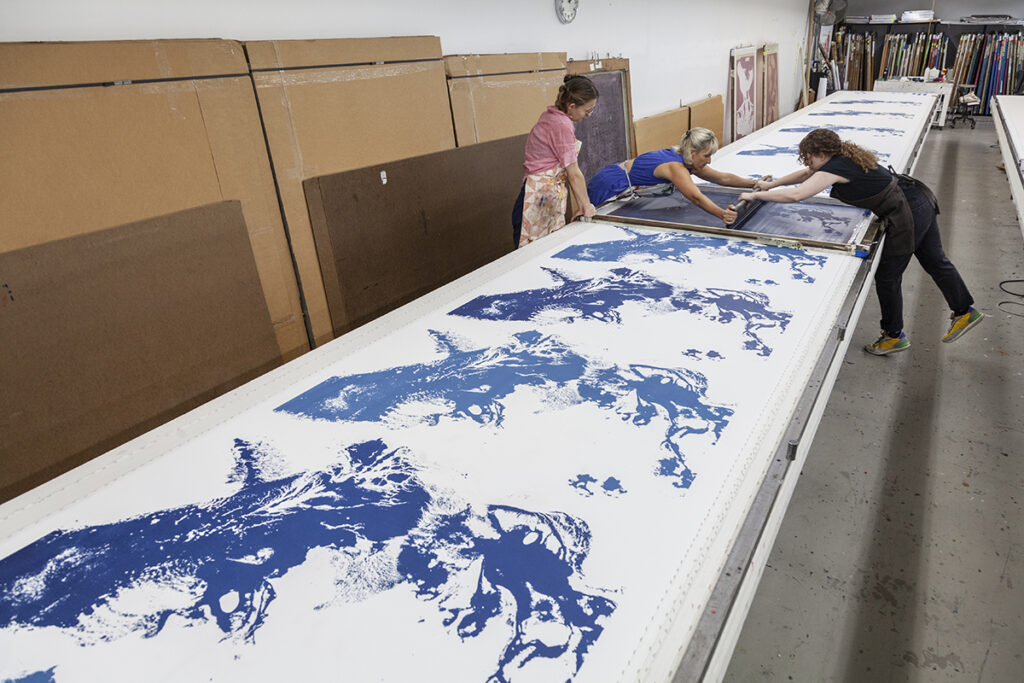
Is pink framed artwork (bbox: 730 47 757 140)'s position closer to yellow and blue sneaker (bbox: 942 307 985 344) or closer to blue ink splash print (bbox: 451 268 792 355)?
yellow and blue sneaker (bbox: 942 307 985 344)

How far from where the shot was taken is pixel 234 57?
7.41ft

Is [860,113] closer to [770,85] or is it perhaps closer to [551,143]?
[770,85]

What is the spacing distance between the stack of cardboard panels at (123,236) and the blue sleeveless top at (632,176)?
1611mm

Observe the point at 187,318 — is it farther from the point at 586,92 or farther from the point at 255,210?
the point at 586,92

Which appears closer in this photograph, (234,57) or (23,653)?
(23,653)

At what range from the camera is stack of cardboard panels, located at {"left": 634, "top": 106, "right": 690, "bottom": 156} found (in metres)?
4.96

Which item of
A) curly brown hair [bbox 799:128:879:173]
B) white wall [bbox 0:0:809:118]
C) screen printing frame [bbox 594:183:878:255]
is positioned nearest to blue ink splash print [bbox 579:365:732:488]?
screen printing frame [bbox 594:183:878:255]

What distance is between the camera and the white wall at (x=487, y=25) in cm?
198

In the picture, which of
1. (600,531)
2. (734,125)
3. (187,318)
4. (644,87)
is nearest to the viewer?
(600,531)

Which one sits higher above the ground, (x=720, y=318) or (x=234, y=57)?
(x=234, y=57)

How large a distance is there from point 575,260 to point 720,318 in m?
0.70

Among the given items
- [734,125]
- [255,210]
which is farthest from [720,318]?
[734,125]

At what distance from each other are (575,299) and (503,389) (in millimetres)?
584

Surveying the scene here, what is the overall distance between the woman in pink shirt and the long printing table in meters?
1.25
